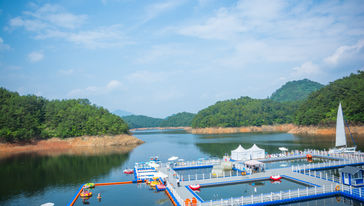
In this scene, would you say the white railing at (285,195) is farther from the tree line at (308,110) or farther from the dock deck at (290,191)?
the tree line at (308,110)

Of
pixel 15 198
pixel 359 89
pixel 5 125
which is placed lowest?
pixel 15 198

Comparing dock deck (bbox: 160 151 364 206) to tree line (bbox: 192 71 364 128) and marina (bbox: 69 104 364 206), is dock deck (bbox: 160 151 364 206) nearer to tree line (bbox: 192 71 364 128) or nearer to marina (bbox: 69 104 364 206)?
marina (bbox: 69 104 364 206)

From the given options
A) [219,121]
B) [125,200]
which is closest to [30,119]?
[125,200]

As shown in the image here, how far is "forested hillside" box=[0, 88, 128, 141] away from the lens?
84875 mm

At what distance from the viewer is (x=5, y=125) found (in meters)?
82.7

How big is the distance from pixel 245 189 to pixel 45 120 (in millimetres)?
90772

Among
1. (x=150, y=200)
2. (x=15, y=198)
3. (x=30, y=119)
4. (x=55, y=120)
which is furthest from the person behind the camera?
(x=55, y=120)

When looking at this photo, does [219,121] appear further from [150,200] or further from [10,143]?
[150,200]

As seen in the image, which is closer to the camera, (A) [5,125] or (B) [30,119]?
(A) [5,125]

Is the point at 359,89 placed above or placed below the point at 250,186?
above

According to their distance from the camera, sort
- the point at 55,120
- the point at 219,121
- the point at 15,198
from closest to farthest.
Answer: the point at 15,198
the point at 55,120
the point at 219,121

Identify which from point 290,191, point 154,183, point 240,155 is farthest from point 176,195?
point 240,155

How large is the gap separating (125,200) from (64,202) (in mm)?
6965

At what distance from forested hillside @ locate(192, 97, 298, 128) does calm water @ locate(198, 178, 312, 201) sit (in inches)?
4831
